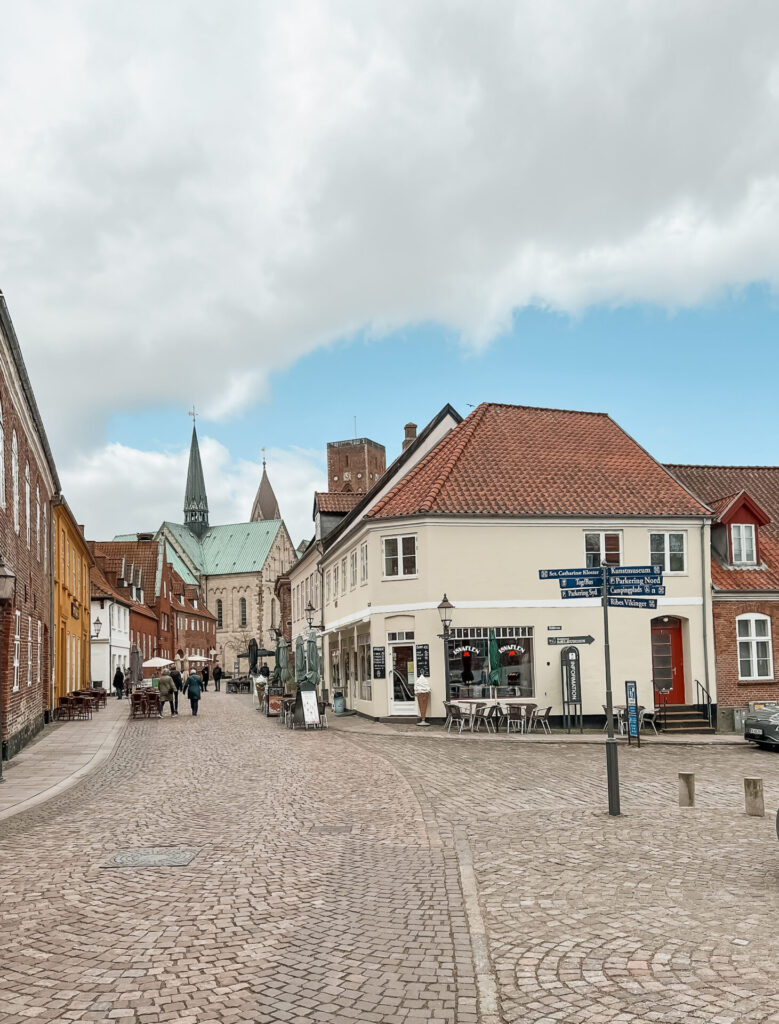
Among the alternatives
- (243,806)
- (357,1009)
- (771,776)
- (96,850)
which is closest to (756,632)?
(771,776)

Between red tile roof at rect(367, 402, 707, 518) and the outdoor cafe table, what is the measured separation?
522cm

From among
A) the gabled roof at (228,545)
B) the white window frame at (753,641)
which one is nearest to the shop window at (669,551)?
the white window frame at (753,641)

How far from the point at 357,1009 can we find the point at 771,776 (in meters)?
13.2

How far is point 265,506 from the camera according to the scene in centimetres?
14362

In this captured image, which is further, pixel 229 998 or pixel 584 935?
pixel 584 935

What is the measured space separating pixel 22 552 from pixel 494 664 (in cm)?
1286

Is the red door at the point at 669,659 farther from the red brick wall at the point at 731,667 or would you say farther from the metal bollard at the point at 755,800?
the metal bollard at the point at 755,800

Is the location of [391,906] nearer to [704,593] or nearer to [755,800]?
[755,800]

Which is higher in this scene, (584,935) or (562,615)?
(562,615)

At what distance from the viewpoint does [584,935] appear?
6.63 meters

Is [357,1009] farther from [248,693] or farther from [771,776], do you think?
[248,693]

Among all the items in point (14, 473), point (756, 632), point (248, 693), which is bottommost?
point (248, 693)

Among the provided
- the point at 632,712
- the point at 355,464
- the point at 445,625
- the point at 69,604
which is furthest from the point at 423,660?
the point at 355,464

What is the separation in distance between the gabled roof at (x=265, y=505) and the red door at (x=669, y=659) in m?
117
